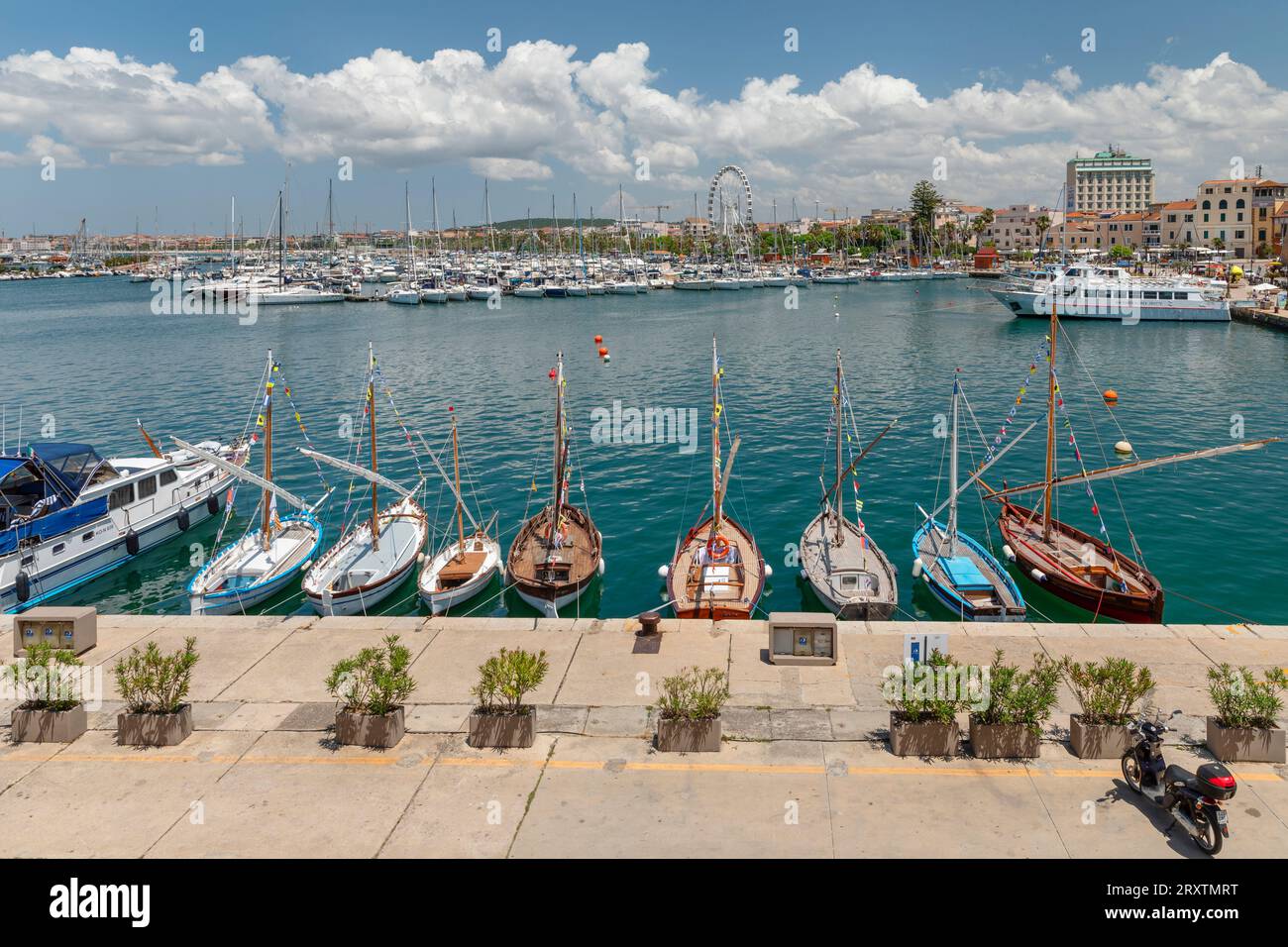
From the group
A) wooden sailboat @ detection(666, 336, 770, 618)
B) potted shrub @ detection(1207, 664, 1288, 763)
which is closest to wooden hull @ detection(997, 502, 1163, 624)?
wooden sailboat @ detection(666, 336, 770, 618)

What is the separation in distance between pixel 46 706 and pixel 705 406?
174 ft

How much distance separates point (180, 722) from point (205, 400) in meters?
60.3

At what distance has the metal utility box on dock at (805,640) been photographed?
18719mm

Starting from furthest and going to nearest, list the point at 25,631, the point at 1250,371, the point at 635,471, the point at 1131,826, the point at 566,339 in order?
1. the point at 566,339
2. the point at 1250,371
3. the point at 635,471
4. the point at 25,631
5. the point at 1131,826

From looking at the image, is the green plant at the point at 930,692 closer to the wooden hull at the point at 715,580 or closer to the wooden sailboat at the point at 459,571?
the wooden hull at the point at 715,580

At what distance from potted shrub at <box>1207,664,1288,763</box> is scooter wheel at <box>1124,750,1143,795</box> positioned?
6.85 ft

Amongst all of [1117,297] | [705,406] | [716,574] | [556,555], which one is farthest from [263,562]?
[1117,297]

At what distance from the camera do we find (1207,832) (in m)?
12.2

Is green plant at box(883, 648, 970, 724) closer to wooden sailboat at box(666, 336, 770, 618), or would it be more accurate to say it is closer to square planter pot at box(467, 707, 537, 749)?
square planter pot at box(467, 707, 537, 749)

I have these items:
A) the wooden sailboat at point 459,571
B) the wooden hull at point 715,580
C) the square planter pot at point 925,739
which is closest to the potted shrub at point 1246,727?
the square planter pot at point 925,739

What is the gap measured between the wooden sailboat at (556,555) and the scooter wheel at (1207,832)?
18.9 m
